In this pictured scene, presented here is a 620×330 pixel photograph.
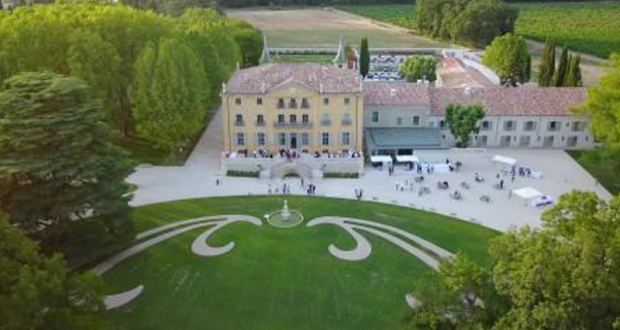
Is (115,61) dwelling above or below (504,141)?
above

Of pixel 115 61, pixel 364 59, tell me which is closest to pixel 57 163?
pixel 115 61

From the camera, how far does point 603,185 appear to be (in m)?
62.8

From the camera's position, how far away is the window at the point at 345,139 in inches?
2714

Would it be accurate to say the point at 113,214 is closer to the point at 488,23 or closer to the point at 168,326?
the point at 168,326

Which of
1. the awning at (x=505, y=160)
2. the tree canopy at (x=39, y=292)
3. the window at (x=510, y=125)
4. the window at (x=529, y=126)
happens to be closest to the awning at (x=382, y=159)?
the awning at (x=505, y=160)

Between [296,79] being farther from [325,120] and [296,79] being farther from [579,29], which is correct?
[579,29]

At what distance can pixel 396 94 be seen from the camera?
240 ft

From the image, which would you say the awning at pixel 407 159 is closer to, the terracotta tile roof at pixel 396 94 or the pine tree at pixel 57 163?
the terracotta tile roof at pixel 396 94

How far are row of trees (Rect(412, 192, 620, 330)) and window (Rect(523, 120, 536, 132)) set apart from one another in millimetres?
47359

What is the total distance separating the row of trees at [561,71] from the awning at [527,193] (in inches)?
1374

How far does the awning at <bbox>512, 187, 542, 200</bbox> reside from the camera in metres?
57.9

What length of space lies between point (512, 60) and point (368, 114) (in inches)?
1705

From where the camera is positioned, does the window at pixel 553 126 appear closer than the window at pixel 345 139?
No

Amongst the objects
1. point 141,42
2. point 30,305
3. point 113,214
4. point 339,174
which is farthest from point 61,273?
point 141,42
